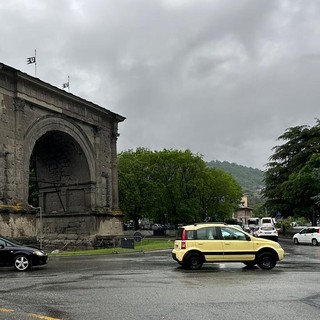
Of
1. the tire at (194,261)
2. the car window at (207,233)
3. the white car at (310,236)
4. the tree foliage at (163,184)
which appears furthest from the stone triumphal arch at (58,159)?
the tree foliage at (163,184)

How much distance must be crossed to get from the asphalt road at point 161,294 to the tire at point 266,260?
44 centimetres

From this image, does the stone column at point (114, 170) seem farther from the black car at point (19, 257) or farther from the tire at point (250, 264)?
the tire at point (250, 264)

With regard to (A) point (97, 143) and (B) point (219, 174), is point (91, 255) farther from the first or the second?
(B) point (219, 174)

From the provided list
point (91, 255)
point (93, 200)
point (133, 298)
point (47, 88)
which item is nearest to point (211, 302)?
point (133, 298)

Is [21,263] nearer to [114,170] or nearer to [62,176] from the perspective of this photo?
[62,176]

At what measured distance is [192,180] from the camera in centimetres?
5891

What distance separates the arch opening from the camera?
34.7m

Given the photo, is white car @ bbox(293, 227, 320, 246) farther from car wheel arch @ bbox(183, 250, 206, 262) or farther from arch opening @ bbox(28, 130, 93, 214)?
car wheel arch @ bbox(183, 250, 206, 262)

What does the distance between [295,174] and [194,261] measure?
129ft

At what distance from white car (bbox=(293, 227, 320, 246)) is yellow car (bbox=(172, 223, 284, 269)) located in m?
22.7

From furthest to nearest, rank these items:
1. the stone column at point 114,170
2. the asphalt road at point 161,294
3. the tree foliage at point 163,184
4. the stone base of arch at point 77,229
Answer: the tree foliage at point 163,184
the stone column at point 114,170
the stone base of arch at point 77,229
the asphalt road at point 161,294

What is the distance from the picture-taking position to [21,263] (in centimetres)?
1608

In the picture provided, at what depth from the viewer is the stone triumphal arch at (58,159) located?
88.4 ft

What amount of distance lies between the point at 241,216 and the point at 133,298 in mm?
153301
